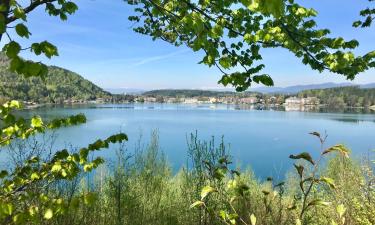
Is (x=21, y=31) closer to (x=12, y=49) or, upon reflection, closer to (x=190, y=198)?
(x=12, y=49)

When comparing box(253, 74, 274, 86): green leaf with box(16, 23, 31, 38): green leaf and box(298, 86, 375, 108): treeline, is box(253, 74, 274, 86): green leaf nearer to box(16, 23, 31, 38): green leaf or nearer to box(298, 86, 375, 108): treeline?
box(16, 23, 31, 38): green leaf

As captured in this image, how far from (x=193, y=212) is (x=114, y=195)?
4.00 ft

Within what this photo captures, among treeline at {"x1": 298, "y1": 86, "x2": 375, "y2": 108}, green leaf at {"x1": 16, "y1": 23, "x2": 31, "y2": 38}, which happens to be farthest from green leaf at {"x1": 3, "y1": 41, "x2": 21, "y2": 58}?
treeline at {"x1": 298, "y1": 86, "x2": 375, "y2": 108}

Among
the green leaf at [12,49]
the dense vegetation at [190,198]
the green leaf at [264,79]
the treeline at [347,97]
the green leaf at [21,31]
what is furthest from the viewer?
the treeline at [347,97]

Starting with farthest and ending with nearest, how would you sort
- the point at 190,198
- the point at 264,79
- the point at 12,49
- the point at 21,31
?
1. the point at 190,198
2. the point at 264,79
3. the point at 21,31
4. the point at 12,49

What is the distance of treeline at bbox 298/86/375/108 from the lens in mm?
155500

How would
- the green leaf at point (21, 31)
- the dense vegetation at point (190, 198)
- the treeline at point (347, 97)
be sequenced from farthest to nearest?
the treeline at point (347, 97), the dense vegetation at point (190, 198), the green leaf at point (21, 31)

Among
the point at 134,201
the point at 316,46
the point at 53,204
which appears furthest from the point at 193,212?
the point at 53,204

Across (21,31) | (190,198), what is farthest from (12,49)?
(190,198)

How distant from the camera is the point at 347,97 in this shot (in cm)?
16350

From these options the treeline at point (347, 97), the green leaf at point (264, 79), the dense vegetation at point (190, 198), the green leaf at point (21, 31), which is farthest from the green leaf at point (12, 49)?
the treeline at point (347, 97)

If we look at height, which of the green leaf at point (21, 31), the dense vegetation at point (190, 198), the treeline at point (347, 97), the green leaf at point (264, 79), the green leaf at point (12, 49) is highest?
the green leaf at point (21, 31)

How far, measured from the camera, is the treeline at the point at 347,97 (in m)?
156

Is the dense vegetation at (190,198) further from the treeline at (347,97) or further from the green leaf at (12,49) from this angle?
the treeline at (347,97)
